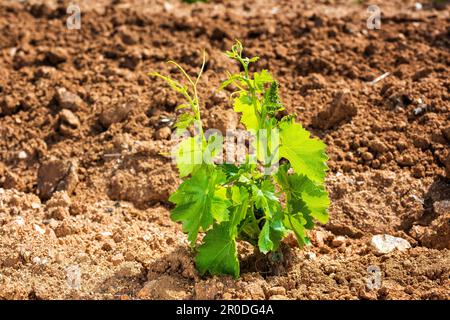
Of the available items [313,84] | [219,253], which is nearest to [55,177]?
[219,253]

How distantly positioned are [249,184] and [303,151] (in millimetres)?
286

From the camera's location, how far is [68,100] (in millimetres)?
4902

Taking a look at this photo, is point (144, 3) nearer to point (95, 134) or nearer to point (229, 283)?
point (95, 134)

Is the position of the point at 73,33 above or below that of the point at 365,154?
above

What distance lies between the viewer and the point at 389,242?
12.4 ft

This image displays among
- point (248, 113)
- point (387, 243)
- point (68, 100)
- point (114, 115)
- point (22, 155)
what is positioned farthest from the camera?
point (68, 100)

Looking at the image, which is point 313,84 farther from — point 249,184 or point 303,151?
point 249,184

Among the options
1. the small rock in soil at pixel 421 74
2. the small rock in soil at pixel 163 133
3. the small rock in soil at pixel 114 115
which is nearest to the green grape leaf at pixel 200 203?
the small rock in soil at pixel 163 133

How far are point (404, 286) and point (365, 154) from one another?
1039mm

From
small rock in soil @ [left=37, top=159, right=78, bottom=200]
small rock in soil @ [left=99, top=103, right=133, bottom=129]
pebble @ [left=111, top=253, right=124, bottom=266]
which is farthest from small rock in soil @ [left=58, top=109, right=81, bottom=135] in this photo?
pebble @ [left=111, top=253, right=124, bottom=266]

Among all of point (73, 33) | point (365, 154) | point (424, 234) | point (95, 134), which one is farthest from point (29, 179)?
point (424, 234)

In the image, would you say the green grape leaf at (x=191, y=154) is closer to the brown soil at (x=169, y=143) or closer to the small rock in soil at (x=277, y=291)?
the brown soil at (x=169, y=143)

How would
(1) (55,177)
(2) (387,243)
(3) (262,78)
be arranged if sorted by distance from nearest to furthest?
(3) (262,78) < (2) (387,243) < (1) (55,177)

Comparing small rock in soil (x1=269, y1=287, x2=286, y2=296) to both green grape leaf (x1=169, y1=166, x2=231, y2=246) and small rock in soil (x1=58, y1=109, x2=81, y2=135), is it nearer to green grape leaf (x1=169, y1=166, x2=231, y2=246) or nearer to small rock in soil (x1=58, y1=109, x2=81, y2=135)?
green grape leaf (x1=169, y1=166, x2=231, y2=246)
